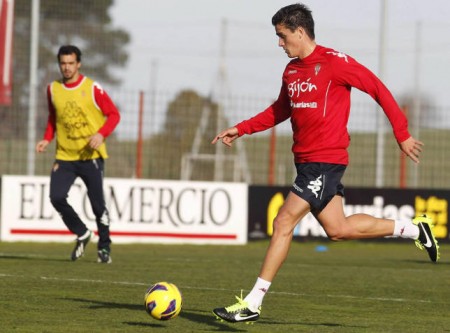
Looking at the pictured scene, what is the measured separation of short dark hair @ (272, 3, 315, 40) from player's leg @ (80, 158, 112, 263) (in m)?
5.74

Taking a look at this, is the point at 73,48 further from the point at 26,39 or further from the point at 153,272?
the point at 26,39

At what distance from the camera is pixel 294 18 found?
9.12 metres

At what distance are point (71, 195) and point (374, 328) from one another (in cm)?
1166

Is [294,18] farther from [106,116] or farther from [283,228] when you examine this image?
[106,116]

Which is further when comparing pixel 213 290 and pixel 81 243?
pixel 81 243

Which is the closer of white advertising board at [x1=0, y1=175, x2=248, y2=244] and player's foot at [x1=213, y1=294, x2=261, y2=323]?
player's foot at [x1=213, y1=294, x2=261, y2=323]

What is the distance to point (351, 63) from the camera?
30.5 feet

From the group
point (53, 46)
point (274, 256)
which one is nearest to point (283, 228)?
point (274, 256)

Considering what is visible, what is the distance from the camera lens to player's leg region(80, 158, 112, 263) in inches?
572

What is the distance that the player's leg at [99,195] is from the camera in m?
14.5

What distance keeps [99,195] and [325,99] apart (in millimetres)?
5948

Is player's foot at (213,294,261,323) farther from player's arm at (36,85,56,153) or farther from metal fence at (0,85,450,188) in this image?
metal fence at (0,85,450,188)

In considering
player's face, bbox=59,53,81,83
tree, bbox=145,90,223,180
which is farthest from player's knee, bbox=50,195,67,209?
tree, bbox=145,90,223,180

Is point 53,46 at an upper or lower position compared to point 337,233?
upper
